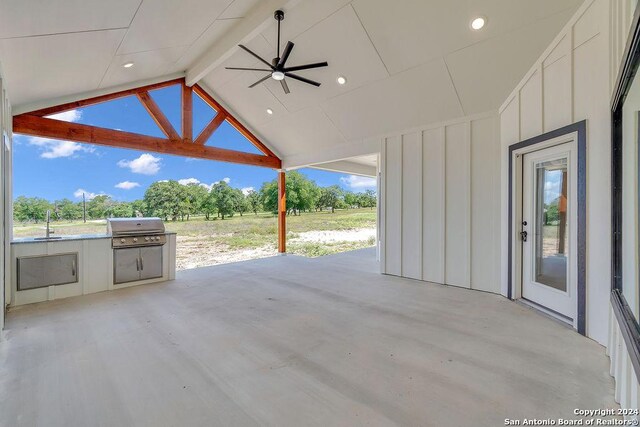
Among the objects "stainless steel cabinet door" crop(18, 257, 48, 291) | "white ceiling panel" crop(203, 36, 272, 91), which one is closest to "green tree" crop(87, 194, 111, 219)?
"stainless steel cabinet door" crop(18, 257, 48, 291)

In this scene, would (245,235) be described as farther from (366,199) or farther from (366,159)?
(366,199)

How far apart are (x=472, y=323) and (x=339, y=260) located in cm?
399

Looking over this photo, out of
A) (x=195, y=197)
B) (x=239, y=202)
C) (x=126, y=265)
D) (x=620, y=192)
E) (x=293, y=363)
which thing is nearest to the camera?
(x=620, y=192)

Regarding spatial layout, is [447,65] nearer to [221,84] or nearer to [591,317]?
[591,317]

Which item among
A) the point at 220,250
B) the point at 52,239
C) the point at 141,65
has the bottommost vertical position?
the point at 220,250

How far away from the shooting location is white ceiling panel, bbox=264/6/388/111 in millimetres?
3773

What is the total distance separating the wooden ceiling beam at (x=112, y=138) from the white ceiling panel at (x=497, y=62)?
187 inches

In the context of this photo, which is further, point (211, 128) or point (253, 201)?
point (253, 201)

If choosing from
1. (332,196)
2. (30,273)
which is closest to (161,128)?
(30,273)

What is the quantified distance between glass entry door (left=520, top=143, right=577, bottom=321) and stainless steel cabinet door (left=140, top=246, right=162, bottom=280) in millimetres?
5619

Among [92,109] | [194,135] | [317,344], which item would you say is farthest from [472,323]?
[92,109]

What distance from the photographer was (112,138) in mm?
4863

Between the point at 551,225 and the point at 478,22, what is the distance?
248cm

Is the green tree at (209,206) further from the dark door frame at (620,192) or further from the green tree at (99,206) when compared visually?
the dark door frame at (620,192)
